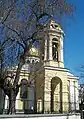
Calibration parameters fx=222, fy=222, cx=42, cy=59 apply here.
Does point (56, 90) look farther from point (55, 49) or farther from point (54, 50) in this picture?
point (55, 49)

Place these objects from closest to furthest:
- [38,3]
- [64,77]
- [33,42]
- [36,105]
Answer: [38,3] < [33,42] < [36,105] < [64,77]

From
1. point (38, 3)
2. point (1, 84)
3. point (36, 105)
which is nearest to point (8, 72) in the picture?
point (1, 84)

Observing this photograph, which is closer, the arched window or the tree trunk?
the tree trunk

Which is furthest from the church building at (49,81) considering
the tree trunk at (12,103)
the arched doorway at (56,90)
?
the tree trunk at (12,103)

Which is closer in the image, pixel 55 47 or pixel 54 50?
pixel 55 47

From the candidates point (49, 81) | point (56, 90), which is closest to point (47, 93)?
point (49, 81)

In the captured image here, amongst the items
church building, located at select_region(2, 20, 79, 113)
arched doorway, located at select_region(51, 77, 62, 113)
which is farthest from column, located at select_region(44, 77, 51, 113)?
arched doorway, located at select_region(51, 77, 62, 113)

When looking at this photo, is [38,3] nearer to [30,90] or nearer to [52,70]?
[52,70]

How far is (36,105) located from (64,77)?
6384 mm

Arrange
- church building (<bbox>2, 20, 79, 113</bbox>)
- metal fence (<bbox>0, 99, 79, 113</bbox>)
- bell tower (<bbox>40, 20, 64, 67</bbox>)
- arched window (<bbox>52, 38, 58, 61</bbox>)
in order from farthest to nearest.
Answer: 1. arched window (<bbox>52, 38, 58, 61</bbox>)
2. bell tower (<bbox>40, 20, 64, 67</bbox>)
3. church building (<bbox>2, 20, 79, 113</bbox>)
4. metal fence (<bbox>0, 99, 79, 113</bbox>)

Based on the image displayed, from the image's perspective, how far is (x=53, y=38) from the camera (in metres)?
36.7

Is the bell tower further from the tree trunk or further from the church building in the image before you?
the tree trunk

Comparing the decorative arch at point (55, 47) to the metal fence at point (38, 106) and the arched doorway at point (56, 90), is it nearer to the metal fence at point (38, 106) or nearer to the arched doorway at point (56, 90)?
the arched doorway at point (56, 90)

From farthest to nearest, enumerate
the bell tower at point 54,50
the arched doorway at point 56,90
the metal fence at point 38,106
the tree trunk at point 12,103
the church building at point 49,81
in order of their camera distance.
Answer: the bell tower at point 54,50, the arched doorway at point 56,90, the church building at point 49,81, the metal fence at point 38,106, the tree trunk at point 12,103
